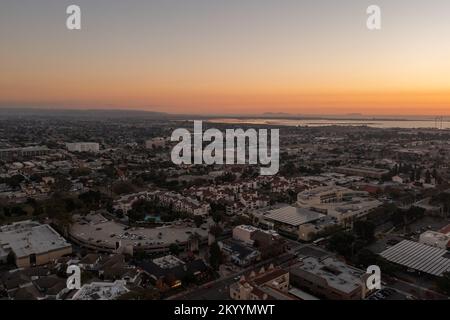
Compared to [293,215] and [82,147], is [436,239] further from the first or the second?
[82,147]

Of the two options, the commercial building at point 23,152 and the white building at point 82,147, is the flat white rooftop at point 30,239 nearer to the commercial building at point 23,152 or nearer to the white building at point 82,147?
the commercial building at point 23,152

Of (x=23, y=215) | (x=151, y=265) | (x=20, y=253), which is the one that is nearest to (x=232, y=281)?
(x=151, y=265)

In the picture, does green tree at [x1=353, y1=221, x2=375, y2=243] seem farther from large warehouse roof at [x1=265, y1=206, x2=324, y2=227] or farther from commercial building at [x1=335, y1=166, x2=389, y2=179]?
commercial building at [x1=335, y1=166, x2=389, y2=179]

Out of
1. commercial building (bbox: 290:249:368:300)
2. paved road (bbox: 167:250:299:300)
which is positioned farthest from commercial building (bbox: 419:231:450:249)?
paved road (bbox: 167:250:299:300)

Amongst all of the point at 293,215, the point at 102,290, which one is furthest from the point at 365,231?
the point at 102,290

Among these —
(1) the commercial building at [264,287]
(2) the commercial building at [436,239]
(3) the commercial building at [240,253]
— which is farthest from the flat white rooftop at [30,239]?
(2) the commercial building at [436,239]

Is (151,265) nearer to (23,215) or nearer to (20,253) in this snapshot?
(20,253)
